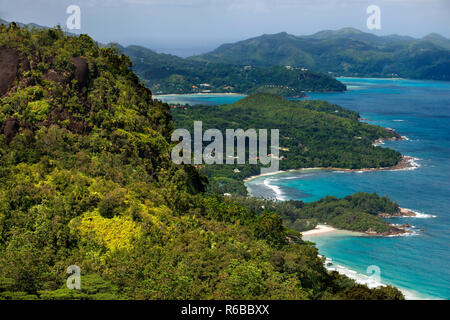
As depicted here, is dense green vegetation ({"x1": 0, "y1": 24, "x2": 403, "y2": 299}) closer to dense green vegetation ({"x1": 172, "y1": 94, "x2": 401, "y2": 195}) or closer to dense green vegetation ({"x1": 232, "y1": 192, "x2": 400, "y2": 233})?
dense green vegetation ({"x1": 232, "y1": 192, "x2": 400, "y2": 233})


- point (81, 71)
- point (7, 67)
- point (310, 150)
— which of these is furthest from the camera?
point (310, 150)

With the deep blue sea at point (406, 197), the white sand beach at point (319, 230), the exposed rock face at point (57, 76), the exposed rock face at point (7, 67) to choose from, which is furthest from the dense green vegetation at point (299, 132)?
the exposed rock face at point (7, 67)

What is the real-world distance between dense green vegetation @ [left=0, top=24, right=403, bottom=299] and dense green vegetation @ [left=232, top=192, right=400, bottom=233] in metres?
20.8

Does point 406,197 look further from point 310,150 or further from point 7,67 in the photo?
point 7,67

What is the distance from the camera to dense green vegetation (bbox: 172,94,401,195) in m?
76.9

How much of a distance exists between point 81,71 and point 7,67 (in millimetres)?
4598

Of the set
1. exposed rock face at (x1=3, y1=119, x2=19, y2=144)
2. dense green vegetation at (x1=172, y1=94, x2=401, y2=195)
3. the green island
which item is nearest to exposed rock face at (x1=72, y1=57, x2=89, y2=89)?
exposed rock face at (x1=3, y1=119, x2=19, y2=144)

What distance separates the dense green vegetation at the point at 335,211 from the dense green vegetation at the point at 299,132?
874 centimetres

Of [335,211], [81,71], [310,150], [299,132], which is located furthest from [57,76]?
[299,132]

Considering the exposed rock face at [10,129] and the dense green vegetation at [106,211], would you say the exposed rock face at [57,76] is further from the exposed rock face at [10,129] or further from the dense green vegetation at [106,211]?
the exposed rock face at [10,129]

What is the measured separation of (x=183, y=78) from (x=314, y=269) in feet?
586

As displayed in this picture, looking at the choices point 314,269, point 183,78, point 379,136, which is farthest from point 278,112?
point 314,269

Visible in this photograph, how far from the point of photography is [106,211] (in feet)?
75.8
